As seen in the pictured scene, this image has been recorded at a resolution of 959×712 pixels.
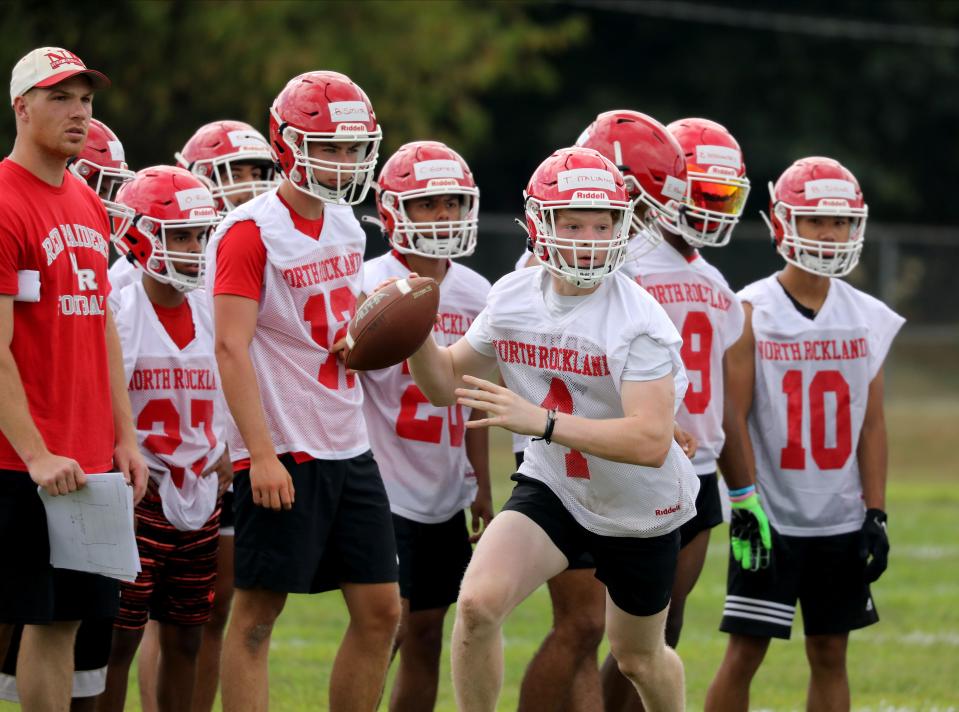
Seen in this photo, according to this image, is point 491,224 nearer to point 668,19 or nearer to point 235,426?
point 668,19

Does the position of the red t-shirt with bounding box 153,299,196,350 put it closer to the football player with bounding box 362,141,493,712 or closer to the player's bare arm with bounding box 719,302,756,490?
the football player with bounding box 362,141,493,712

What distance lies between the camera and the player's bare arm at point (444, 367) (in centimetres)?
488

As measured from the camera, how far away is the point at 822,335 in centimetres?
595

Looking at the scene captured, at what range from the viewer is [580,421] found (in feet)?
14.7

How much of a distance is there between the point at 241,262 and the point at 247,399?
436 mm

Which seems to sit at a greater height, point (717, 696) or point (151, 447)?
point (151, 447)

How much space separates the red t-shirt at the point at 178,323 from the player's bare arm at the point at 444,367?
1061 mm

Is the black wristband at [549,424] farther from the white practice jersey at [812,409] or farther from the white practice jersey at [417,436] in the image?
the white practice jersey at [812,409]

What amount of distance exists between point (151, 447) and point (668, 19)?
21101 millimetres

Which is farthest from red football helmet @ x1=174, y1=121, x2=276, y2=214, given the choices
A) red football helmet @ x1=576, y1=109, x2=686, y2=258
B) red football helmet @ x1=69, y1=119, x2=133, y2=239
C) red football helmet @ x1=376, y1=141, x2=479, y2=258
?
red football helmet @ x1=576, y1=109, x2=686, y2=258

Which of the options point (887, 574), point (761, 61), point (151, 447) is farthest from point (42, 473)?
point (761, 61)

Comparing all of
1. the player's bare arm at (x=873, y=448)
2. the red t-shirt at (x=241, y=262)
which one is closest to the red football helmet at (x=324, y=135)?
the red t-shirt at (x=241, y=262)

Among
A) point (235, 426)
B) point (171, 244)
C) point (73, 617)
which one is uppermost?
point (171, 244)

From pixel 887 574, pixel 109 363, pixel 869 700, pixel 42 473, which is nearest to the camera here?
pixel 42 473
